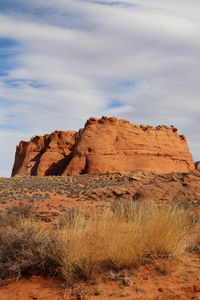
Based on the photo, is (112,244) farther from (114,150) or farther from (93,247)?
(114,150)

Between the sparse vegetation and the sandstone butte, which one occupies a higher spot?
the sandstone butte

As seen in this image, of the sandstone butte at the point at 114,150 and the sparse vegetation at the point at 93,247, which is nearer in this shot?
the sparse vegetation at the point at 93,247

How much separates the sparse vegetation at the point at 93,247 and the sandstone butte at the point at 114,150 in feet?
126

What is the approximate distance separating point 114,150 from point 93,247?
4149 centimetres

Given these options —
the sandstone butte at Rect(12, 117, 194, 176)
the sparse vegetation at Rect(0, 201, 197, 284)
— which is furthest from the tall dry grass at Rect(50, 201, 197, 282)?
the sandstone butte at Rect(12, 117, 194, 176)

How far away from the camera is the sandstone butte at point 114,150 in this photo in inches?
1800

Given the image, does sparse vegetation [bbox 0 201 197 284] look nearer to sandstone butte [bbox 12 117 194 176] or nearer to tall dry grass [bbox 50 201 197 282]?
tall dry grass [bbox 50 201 197 282]

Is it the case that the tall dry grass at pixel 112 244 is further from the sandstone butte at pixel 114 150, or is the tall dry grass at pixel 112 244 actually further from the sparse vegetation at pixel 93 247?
the sandstone butte at pixel 114 150

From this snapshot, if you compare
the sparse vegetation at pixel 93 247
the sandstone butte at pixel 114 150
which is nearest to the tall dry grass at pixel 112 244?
the sparse vegetation at pixel 93 247

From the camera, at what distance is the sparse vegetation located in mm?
5055

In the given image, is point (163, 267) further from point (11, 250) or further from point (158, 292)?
point (11, 250)

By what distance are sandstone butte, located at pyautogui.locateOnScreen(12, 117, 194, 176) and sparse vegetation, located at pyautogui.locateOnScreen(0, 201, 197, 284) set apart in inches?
1517

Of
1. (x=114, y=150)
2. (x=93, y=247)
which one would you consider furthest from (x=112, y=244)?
(x=114, y=150)

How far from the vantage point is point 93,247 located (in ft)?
17.1
